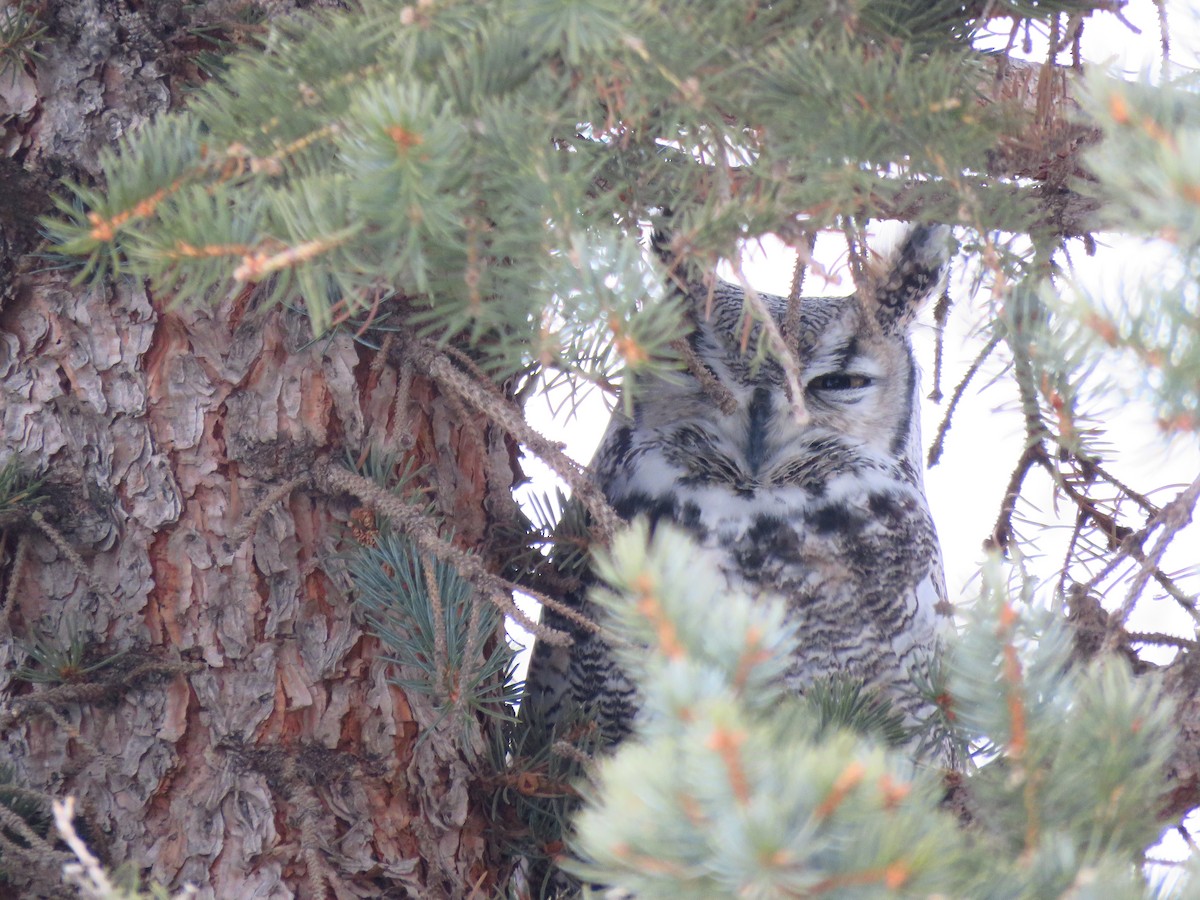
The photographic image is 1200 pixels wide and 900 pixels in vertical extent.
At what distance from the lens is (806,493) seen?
1.64 meters

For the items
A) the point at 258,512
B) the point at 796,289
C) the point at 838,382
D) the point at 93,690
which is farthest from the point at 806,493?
the point at 93,690

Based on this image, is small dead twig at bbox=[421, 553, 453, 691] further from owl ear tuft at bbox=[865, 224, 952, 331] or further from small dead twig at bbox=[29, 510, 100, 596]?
owl ear tuft at bbox=[865, 224, 952, 331]

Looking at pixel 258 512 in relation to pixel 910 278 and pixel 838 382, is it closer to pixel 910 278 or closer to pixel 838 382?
pixel 838 382

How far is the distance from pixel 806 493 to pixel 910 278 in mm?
353

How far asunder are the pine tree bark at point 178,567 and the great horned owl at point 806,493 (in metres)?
0.37

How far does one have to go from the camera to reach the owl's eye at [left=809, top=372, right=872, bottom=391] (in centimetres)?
167

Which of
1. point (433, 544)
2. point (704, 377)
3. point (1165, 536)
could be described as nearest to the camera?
point (1165, 536)

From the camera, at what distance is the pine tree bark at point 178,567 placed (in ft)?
3.84

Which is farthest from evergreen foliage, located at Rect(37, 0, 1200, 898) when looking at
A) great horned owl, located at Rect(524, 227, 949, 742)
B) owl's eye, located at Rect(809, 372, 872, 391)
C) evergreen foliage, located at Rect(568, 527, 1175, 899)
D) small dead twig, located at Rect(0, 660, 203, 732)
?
owl's eye, located at Rect(809, 372, 872, 391)

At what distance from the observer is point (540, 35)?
0.75 m

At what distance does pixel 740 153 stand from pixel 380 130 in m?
0.34

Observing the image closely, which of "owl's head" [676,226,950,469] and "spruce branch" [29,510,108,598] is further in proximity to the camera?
"owl's head" [676,226,950,469]

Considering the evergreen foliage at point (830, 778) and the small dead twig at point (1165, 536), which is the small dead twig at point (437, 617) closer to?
the evergreen foliage at point (830, 778)

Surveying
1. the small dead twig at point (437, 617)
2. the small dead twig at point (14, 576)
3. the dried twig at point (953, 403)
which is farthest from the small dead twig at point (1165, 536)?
the small dead twig at point (14, 576)
